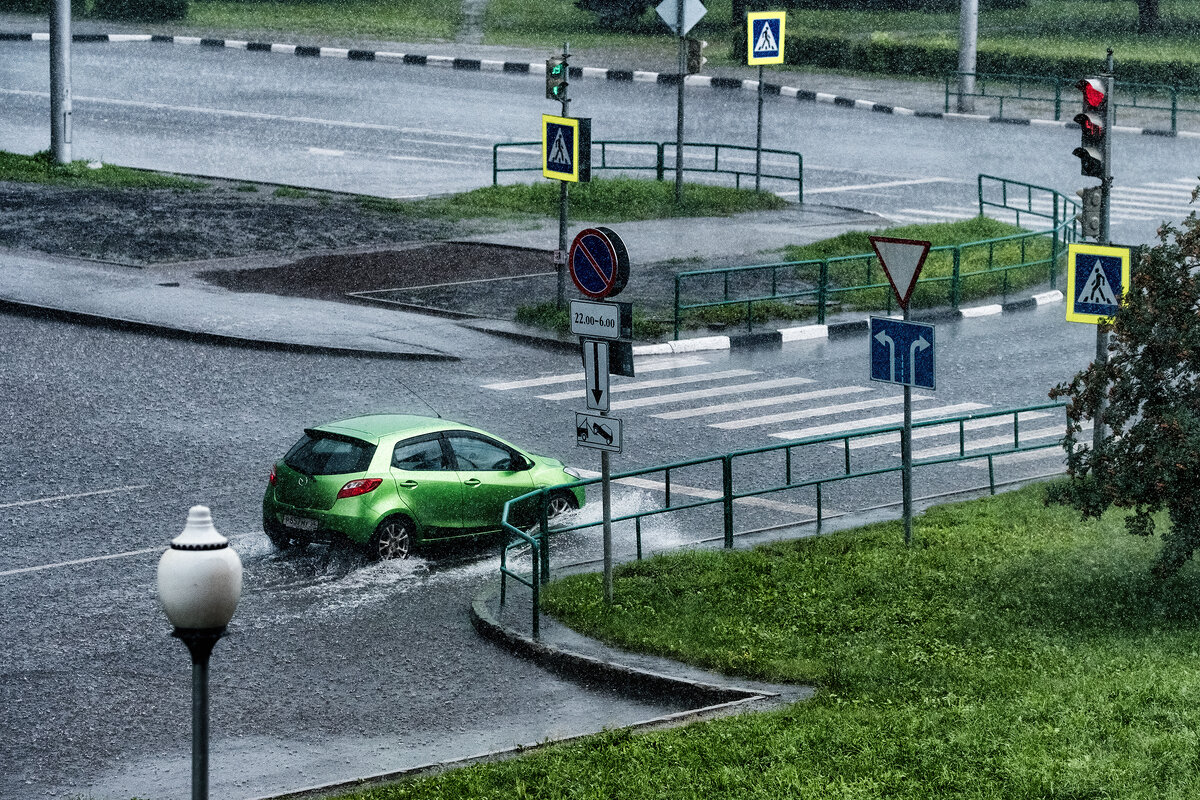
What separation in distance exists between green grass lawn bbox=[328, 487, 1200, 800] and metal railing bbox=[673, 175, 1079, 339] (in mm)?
8529

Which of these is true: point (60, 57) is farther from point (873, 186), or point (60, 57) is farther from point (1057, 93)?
point (1057, 93)

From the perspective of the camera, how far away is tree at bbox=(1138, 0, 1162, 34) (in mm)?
59500

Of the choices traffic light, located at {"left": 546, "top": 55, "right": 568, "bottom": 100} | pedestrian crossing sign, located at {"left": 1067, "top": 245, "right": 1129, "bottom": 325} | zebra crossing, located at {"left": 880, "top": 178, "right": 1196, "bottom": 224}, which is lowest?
pedestrian crossing sign, located at {"left": 1067, "top": 245, "right": 1129, "bottom": 325}

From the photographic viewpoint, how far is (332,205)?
108 feet

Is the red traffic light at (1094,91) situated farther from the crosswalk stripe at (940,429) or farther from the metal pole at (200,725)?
the metal pole at (200,725)

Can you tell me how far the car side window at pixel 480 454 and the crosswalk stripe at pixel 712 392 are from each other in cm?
428

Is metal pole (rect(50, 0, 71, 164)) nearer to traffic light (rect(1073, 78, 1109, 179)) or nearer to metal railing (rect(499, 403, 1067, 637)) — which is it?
metal railing (rect(499, 403, 1067, 637))

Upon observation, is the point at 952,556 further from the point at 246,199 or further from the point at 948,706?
the point at 246,199

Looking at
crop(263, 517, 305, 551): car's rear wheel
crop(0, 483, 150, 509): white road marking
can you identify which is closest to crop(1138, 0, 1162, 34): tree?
crop(0, 483, 150, 509): white road marking

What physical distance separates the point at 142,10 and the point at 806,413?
1807 inches

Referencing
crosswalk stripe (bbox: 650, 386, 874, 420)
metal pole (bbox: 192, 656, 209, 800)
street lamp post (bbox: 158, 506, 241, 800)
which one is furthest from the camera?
crosswalk stripe (bbox: 650, 386, 874, 420)

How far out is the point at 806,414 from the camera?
20828 mm

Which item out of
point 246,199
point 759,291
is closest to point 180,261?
point 246,199

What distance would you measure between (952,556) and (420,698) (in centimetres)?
508
